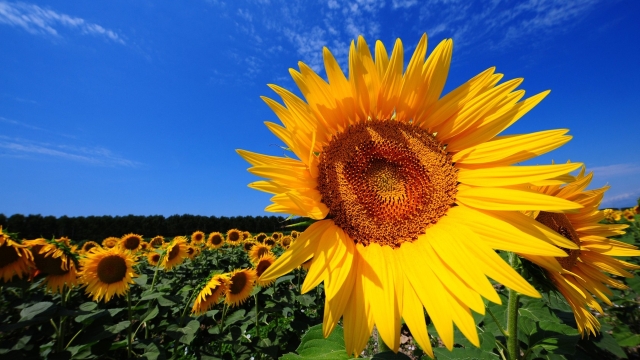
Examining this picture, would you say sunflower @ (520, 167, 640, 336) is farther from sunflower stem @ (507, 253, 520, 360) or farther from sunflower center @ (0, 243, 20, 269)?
sunflower center @ (0, 243, 20, 269)

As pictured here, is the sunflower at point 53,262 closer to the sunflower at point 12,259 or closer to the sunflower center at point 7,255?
the sunflower at point 12,259

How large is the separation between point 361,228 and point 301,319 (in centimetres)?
391

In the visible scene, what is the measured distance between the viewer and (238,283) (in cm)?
498

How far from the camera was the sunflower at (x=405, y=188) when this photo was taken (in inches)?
50.1

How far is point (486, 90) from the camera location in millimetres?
1598

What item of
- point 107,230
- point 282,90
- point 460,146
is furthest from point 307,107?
point 107,230

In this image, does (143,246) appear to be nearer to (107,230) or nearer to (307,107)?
(307,107)

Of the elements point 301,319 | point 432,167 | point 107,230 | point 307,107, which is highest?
point 107,230

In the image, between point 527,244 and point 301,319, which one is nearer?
point 527,244

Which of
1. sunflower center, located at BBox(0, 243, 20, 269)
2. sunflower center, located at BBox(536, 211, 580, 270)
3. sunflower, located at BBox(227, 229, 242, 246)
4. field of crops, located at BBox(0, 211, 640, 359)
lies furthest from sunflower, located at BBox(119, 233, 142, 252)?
sunflower center, located at BBox(536, 211, 580, 270)

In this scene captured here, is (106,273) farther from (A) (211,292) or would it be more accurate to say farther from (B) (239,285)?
(B) (239,285)

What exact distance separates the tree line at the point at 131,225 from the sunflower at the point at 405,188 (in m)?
30.3

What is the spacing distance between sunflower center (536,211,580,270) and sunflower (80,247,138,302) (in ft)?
16.9

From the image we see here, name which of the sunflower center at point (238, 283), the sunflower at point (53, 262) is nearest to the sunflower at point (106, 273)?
the sunflower at point (53, 262)
